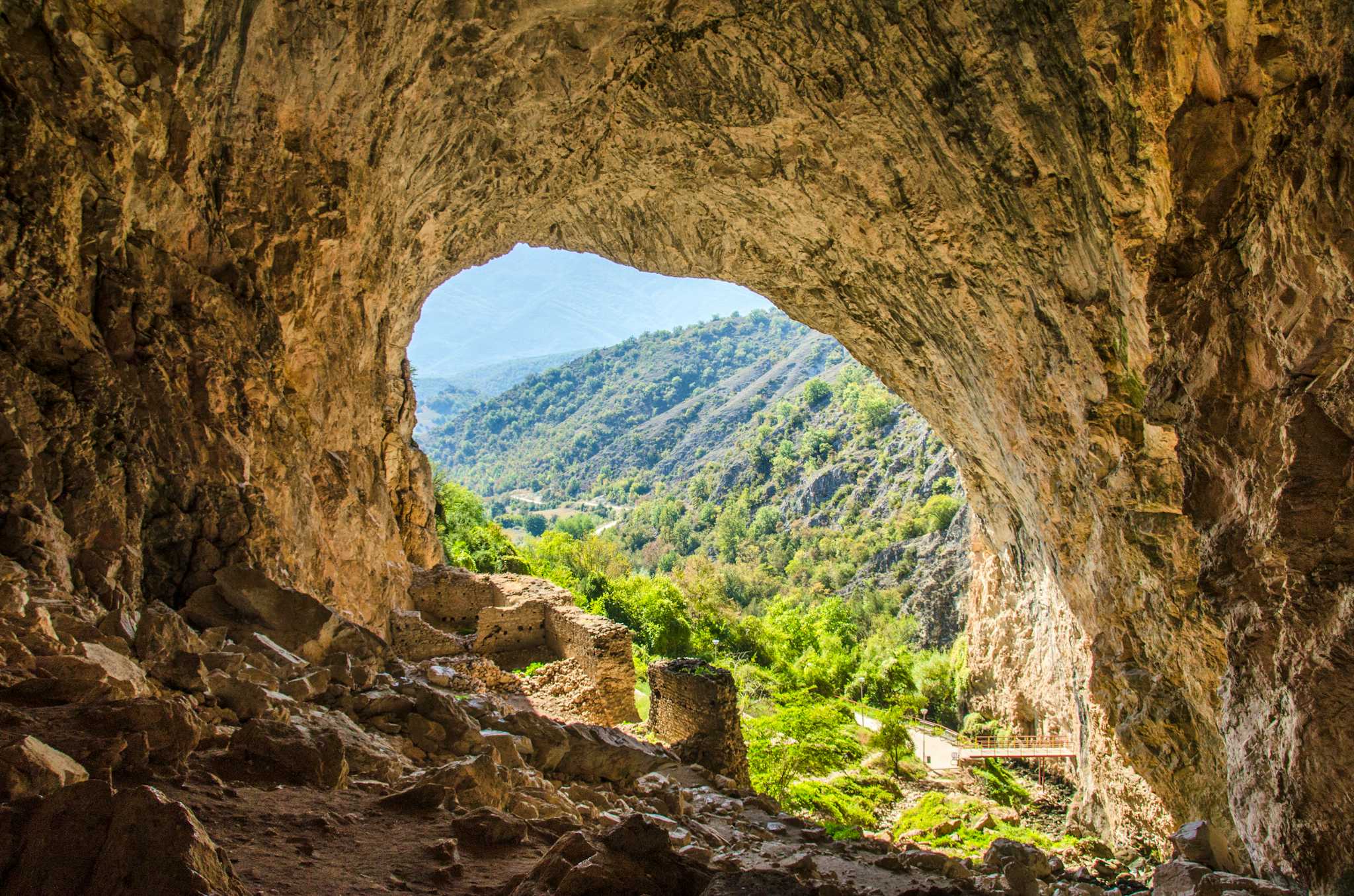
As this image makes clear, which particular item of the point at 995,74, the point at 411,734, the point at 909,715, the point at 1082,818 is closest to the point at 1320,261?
the point at 411,734

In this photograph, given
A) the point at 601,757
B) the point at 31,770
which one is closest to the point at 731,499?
the point at 601,757

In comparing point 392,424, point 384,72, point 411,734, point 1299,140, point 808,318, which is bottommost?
point 411,734

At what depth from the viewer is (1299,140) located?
273cm

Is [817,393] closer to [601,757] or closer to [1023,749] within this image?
[1023,749]

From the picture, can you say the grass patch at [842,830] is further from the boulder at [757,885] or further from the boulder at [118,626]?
the boulder at [118,626]

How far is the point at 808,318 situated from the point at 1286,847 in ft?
37.1

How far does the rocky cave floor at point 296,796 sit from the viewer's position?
1761 millimetres

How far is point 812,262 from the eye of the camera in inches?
455

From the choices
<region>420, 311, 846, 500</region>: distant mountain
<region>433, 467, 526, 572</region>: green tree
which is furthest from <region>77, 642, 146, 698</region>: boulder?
<region>420, 311, 846, 500</region>: distant mountain

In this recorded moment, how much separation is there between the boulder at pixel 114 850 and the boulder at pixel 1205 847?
3.60 m

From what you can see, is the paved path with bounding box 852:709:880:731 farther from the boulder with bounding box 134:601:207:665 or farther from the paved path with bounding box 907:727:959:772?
the boulder with bounding box 134:601:207:665

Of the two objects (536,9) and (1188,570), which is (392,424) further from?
(1188,570)

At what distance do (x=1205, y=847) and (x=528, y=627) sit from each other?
1071 centimetres

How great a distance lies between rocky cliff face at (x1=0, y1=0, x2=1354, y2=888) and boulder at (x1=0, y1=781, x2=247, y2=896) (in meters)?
1.84
